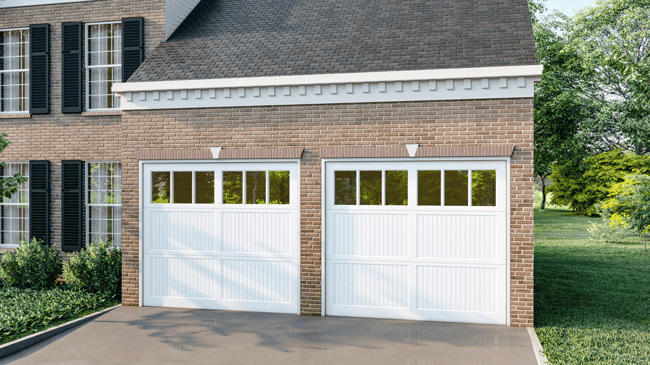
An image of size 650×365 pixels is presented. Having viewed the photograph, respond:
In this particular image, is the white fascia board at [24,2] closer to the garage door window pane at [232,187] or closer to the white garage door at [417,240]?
the garage door window pane at [232,187]

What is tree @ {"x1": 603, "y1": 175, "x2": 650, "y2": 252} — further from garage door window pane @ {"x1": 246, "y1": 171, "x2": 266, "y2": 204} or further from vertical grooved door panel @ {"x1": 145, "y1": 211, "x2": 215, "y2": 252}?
vertical grooved door panel @ {"x1": 145, "y1": 211, "x2": 215, "y2": 252}

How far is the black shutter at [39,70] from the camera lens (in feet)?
39.5

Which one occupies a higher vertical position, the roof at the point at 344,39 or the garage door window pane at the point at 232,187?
the roof at the point at 344,39

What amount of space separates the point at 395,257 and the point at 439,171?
1.68 m

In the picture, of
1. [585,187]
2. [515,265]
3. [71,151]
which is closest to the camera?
[515,265]

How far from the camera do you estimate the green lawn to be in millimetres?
7066

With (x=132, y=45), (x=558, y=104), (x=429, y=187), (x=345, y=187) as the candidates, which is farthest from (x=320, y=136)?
(x=558, y=104)

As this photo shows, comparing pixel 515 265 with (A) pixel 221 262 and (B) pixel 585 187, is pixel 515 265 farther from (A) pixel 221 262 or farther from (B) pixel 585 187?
(B) pixel 585 187

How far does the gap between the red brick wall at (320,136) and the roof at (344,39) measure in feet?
2.45

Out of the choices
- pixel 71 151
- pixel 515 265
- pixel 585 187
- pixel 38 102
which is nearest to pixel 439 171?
pixel 515 265

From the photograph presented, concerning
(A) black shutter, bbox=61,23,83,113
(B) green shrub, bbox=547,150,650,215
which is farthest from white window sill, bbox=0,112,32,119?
(B) green shrub, bbox=547,150,650,215

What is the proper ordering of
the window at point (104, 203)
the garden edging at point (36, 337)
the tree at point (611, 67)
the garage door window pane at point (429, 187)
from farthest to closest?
the tree at point (611, 67) → the window at point (104, 203) → the garage door window pane at point (429, 187) → the garden edging at point (36, 337)

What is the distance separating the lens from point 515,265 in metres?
8.34

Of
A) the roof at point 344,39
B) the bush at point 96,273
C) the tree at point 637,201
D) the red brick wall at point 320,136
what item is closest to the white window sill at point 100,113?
the roof at point 344,39
